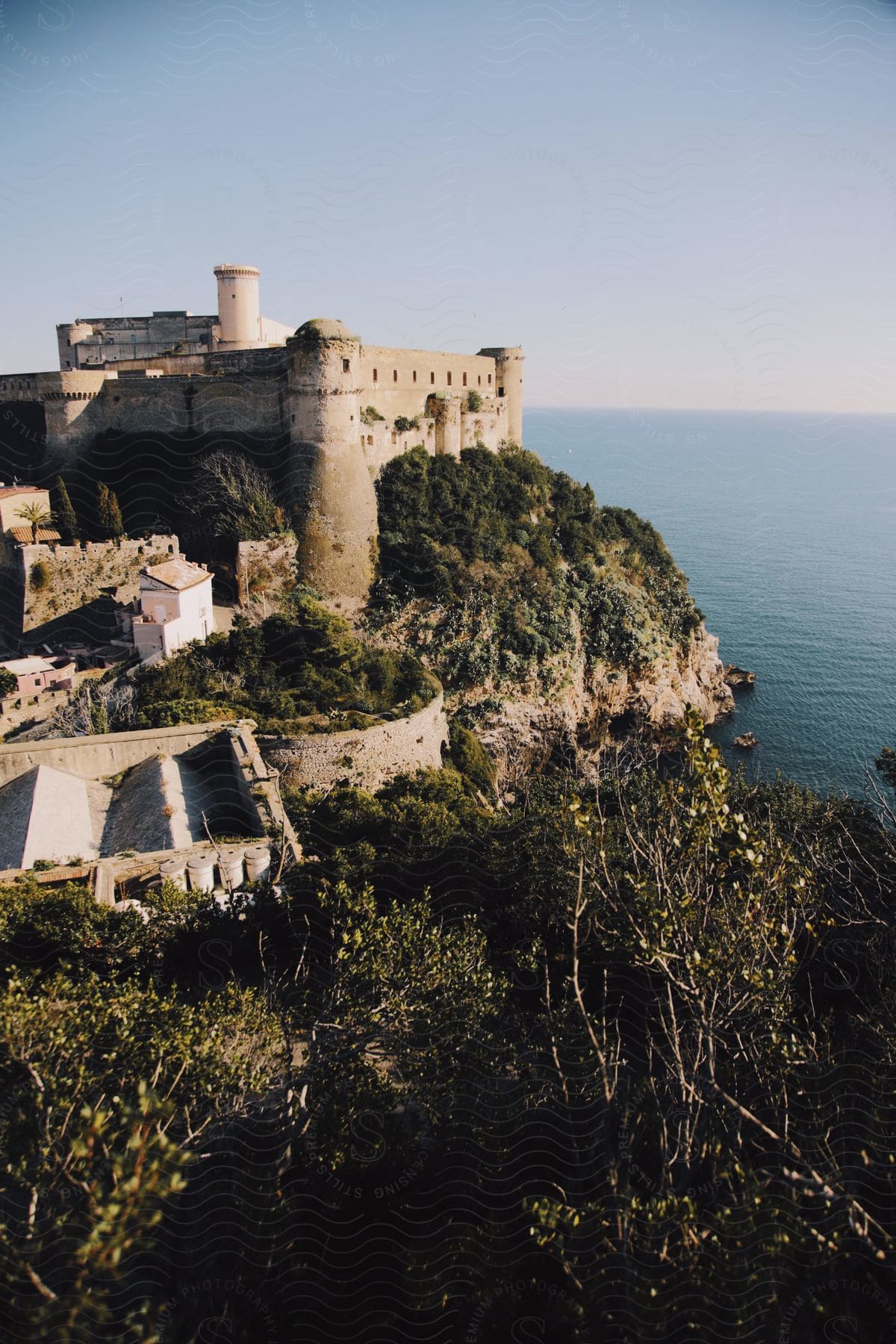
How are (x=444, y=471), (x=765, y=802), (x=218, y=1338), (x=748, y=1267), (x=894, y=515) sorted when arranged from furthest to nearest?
1. (x=894, y=515)
2. (x=444, y=471)
3. (x=765, y=802)
4. (x=218, y=1338)
5. (x=748, y=1267)

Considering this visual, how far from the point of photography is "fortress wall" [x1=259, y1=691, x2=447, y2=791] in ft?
62.7

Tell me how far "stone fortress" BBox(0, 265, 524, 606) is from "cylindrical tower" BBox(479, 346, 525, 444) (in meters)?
3.98

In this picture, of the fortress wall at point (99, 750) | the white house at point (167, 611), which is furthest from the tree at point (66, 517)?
the fortress wall at point (99, 750)

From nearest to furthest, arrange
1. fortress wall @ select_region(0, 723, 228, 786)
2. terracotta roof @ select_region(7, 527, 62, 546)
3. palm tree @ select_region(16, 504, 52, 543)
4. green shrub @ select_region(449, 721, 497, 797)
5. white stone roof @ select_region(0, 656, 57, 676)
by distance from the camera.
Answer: fortress wall @ select_region(0, 723, 228, 786) < white stone roof @ select_region(0, 656, 57, 676) < green shrub @ select_region(449, 721, 497, 797) < terracotta roof @ select_region(7, 527, 62, 546) < palm tree @ select_region(16, 504, 52, 543)

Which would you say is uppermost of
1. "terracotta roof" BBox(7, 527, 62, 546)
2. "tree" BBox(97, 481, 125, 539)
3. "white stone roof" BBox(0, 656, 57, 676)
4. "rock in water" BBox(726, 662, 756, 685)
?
"tree" BBox(97, 481, 125, 539)

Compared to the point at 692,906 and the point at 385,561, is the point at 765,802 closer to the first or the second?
the point at 692,906

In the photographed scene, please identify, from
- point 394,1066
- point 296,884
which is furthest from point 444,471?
point 394,1066

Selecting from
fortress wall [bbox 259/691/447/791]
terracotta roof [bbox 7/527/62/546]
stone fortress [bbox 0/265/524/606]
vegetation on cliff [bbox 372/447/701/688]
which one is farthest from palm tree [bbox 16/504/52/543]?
fortress wall [bbox 259/691/447/791]

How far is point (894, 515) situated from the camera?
3150 inches

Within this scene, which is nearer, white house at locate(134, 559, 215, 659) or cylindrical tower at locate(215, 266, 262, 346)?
white house at locate(134, 559, 215, 659)

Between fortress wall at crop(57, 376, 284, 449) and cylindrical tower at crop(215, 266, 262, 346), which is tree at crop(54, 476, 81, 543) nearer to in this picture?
fortress wall at crop(57, 376, 284, 449)

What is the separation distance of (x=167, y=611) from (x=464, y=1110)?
16.1m

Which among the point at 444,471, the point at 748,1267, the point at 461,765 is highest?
the point at 444,471

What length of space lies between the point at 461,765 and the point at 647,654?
35.8 feet
